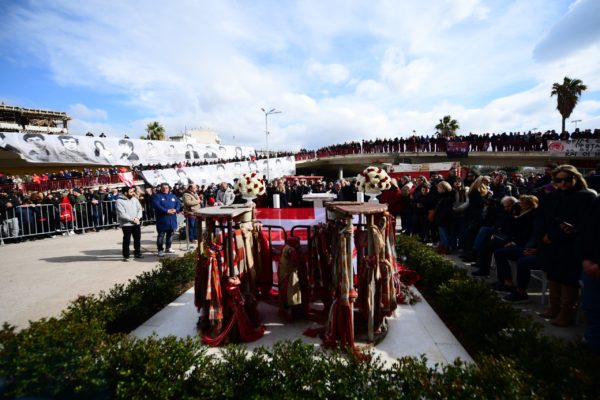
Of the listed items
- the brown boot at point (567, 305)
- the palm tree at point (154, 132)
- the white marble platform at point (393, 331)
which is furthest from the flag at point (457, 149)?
the palm tree at point (154, 132)

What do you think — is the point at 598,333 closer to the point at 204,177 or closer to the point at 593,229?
the point at 593,229

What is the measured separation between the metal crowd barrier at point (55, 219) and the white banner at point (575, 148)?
2434 cm

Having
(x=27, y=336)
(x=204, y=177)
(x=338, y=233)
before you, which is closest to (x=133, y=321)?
(x=27, y=336)

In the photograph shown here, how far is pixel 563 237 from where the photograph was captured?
3871 millimetres

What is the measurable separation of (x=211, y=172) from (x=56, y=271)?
14234 mm

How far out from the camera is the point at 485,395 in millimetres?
2096

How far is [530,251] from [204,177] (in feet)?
61.7

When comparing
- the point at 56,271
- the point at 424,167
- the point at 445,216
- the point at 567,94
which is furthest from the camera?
the point at 567,94

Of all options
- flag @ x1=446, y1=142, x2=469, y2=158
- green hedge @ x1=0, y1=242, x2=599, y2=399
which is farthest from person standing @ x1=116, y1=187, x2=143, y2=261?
flag @ x1=446, y1=142, x2=469, y2=158

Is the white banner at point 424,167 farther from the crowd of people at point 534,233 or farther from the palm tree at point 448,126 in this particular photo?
the palm tree at point 448,126

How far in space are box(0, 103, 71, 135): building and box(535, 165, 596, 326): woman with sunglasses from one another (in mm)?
50954

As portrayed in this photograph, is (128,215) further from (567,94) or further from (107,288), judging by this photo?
(567,94)

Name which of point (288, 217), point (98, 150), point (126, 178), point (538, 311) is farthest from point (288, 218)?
point (98, 150)

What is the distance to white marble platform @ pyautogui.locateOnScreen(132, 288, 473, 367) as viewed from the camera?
355 centimetres
